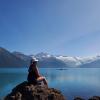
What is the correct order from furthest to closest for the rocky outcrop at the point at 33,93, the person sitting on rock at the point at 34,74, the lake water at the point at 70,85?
the lake water at the point at 70,85
the person sitting on rock at the point at 34,74
the rocky outcrop at the point at 33,93

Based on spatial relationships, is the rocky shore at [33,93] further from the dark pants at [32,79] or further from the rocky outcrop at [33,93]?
the dark pants at [32,79]

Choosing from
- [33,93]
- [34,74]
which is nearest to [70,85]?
[34,74]

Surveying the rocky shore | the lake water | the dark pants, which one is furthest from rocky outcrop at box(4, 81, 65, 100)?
the lake water

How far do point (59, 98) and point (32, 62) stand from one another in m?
3.40

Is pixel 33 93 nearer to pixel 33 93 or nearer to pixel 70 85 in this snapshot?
pixel 33 93

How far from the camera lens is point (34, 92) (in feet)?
58.5

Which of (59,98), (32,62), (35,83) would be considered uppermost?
(32,62)

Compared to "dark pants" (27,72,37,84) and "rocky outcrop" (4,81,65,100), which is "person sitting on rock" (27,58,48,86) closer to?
"dark pants" (27,72,37,84)

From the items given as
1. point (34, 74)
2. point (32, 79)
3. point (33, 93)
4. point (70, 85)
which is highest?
point (70, 85)

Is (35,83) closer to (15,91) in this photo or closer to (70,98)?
(15,91)

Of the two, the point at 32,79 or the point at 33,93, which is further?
the point at 32,79

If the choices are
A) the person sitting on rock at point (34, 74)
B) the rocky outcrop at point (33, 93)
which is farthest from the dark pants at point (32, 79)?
the rocky outcrop at point (33, 93)

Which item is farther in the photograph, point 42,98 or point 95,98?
point 95,98

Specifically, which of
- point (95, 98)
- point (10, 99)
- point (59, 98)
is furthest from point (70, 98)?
point (10, 99)
